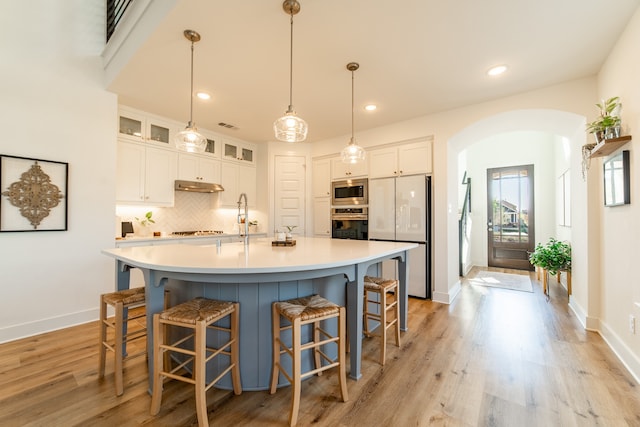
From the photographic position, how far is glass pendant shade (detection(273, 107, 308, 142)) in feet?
7.26

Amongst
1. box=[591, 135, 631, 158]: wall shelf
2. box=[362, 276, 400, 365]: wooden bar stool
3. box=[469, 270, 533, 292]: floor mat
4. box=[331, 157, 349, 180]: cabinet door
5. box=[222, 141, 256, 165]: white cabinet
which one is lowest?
box=[469, 270, 533, 292]: floor mat

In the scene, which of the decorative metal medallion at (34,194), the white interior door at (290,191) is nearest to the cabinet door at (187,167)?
the white interior door at (290,191)

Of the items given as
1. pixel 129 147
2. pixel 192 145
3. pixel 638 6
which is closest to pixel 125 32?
pixel 192 145

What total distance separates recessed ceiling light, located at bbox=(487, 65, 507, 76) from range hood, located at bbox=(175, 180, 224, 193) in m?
3.85

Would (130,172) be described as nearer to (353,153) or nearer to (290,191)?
(290,191)

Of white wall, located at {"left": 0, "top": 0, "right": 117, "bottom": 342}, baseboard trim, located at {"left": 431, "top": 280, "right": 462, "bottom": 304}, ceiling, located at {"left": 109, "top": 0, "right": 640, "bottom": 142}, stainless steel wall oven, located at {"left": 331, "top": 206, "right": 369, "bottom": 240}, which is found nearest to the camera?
ceiling, located at {"left": 109, "top": 0, "right": 640, "bottom": 142}

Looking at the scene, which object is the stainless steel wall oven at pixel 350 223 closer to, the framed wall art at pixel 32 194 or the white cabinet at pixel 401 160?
the white cabinet at pixel 401 160

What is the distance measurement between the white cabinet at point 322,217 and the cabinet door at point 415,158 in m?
1.44

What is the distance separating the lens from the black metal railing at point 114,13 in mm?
2842

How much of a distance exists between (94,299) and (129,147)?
187 centimetres

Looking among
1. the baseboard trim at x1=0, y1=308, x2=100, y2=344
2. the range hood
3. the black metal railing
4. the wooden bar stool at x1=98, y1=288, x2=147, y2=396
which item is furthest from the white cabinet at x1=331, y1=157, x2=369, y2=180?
the baseboard trim at x1=0, y1=308, x2=100, y2=344

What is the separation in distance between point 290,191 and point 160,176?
2.09 meters

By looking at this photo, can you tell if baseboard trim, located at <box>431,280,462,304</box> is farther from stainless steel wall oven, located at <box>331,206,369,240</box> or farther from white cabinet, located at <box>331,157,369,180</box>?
white cabinet, located at <box>331,157,369,180</box>

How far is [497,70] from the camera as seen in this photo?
273 cm
